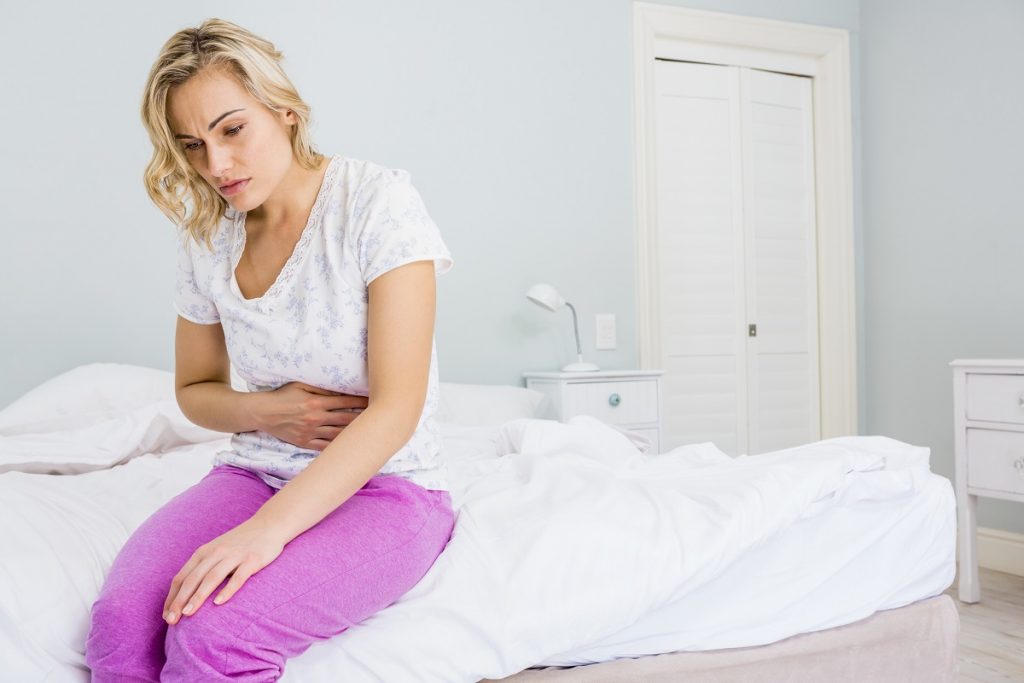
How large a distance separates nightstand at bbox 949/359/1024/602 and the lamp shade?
1.21m

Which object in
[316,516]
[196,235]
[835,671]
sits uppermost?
[196,235]

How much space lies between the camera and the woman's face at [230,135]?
1.09 metres

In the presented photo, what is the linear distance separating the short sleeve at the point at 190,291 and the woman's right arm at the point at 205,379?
24 millimetres

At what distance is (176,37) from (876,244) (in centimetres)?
309

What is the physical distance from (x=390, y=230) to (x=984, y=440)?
213 cm

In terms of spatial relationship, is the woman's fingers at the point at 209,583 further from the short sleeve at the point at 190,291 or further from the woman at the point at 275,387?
the short sleeve at the point at 190,291

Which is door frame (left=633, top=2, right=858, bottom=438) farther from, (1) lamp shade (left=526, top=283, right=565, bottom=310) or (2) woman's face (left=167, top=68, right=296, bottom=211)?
(2) woman's face (left=167, top=68, right=296, bottom=211)

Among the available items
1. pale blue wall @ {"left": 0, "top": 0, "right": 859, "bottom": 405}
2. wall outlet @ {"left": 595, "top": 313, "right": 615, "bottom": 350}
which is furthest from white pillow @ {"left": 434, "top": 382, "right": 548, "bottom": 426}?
wall outlet @ {"left": 595, "top": 313, "right": 615, "bottom": 350}

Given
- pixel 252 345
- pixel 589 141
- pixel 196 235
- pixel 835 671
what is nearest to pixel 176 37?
pixel 196 235

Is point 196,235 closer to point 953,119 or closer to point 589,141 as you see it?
point 589,141

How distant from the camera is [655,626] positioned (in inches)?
44.5

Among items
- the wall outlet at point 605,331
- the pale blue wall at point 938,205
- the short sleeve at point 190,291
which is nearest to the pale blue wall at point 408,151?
the wall outlet at point 605,331

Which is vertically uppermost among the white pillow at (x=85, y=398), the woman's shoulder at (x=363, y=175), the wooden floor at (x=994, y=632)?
the woman's shoulder at (x=363, y=175)

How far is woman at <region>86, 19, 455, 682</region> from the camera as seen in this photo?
87 cm
